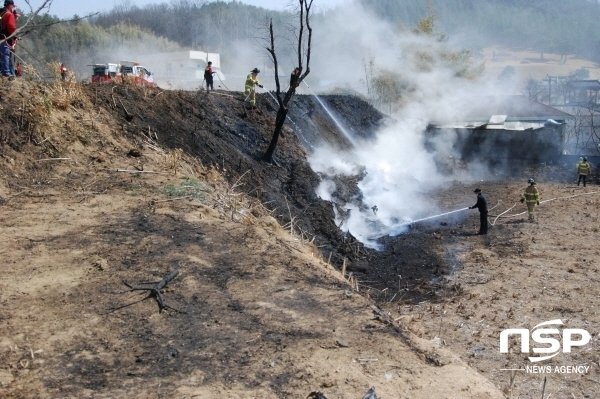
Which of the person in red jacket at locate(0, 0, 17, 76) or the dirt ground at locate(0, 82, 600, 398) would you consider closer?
the dirt ground at locate(0, 82, 600, 398)

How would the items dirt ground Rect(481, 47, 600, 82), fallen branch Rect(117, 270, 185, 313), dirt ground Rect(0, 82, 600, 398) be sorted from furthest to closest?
dirt ground Rect(481, 47, 600, 82) → fallen branch Rect(117, 270, 185, 313) → dirt ground Rect(0, 82, 600, 398)

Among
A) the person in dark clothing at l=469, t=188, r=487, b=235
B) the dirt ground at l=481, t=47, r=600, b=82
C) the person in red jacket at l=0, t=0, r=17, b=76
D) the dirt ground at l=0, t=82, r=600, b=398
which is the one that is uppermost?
the dirt ground at l=481, t=47, r=600, b=82

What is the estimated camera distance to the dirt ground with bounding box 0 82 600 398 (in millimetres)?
4379

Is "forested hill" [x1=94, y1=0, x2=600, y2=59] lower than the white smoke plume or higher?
higher

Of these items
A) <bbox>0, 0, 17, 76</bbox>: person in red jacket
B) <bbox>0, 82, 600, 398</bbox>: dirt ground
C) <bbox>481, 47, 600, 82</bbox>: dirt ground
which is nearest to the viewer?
<bbox>0, 82, 600, 398</bbox>: dirt ground

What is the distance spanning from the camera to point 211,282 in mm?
5773

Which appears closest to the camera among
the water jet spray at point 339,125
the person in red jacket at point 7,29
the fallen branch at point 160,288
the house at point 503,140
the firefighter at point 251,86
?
the fallen branch at point 160,288

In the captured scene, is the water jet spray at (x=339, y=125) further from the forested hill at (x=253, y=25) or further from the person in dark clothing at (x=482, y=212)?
the person in dark clothing at (x=482, y=212)

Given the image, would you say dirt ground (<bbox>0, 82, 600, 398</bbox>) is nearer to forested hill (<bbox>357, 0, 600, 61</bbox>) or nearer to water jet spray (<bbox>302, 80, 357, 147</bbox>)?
water jet spray (<bbox>302, 80, 357, 147</bbox>)

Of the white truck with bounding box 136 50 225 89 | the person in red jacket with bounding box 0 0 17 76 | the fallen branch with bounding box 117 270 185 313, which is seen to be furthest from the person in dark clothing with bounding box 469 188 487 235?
the white truck with bounding box 136 50 225 89

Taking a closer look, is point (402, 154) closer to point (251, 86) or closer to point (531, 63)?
point (251, 86)

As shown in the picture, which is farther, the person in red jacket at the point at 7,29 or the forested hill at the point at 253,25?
the forested hill at the point at 253,25

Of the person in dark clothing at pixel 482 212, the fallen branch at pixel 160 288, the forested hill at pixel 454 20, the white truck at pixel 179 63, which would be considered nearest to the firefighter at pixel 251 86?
the person in dark clothing at pixel 482 212

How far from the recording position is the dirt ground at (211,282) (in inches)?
172
